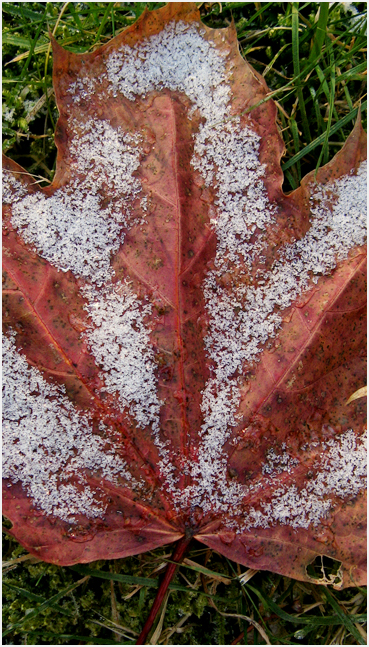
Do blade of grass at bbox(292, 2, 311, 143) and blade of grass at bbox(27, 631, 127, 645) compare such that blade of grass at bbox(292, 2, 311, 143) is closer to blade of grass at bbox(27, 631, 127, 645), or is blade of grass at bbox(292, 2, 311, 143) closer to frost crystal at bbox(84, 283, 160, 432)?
frost crystal at bbox(84, 283, 160, 432)

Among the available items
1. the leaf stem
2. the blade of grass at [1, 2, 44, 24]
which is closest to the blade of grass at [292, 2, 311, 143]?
the blade of grass at [1, 2, 44, 24]

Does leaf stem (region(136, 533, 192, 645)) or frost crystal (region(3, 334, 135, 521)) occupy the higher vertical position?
frost crystal (region(3, 334, 135, 521))

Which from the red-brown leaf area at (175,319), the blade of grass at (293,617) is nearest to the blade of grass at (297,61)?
the red-brown leaf area at (175,319)

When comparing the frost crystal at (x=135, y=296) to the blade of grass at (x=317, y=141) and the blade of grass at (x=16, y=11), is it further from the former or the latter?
the blade of grass at (x=16, y=11)

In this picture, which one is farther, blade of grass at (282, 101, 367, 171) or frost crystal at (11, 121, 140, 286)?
blade of grass at (282, 101, 367, 171)

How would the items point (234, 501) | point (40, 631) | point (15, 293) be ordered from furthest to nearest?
point (40, 631)
point (234, 501)
point (15, 293)

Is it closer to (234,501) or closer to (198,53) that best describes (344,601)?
(234,501)

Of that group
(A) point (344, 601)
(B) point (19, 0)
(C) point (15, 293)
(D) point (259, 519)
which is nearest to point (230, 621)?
(A) point (344, 601)

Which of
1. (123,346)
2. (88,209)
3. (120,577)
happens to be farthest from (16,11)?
(120,577)

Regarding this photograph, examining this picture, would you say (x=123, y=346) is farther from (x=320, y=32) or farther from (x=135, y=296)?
(x=320, y=32)
